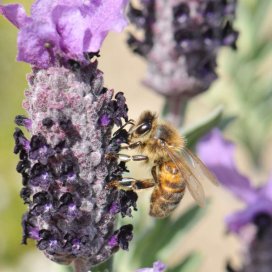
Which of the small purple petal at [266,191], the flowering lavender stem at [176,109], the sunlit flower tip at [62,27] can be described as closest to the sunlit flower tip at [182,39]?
the flowering lavender stem at [176,109]

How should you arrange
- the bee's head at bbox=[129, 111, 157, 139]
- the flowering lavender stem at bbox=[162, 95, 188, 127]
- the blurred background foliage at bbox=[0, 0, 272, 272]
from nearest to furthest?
the bee's head at bbox=[129, 111, 157, 139]
the flowering lavender stem at bbox=[162, 95, 188, 127]
the blurred background foliage at bbox=[0, 0, 272, 272]

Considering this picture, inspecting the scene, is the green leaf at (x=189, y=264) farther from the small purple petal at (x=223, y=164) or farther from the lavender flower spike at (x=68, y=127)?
the lavender flower spike at (x=68, y=127)

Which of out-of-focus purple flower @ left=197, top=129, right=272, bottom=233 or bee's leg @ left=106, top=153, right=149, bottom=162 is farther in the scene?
out-of-focus purple flower @ left=197, top=129, right=272, bottom=233

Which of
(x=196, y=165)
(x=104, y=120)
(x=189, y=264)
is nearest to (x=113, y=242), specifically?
(x=104, y=120)

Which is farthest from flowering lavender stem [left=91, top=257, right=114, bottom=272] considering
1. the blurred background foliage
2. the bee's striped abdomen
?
the blurred background foliage

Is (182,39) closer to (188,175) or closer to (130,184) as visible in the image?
(188,175)

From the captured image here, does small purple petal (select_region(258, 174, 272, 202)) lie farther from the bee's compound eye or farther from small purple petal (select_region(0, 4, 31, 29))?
small purple petal (select_region(0, 4, 31, 29))

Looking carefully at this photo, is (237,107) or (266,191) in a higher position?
(237,107)
